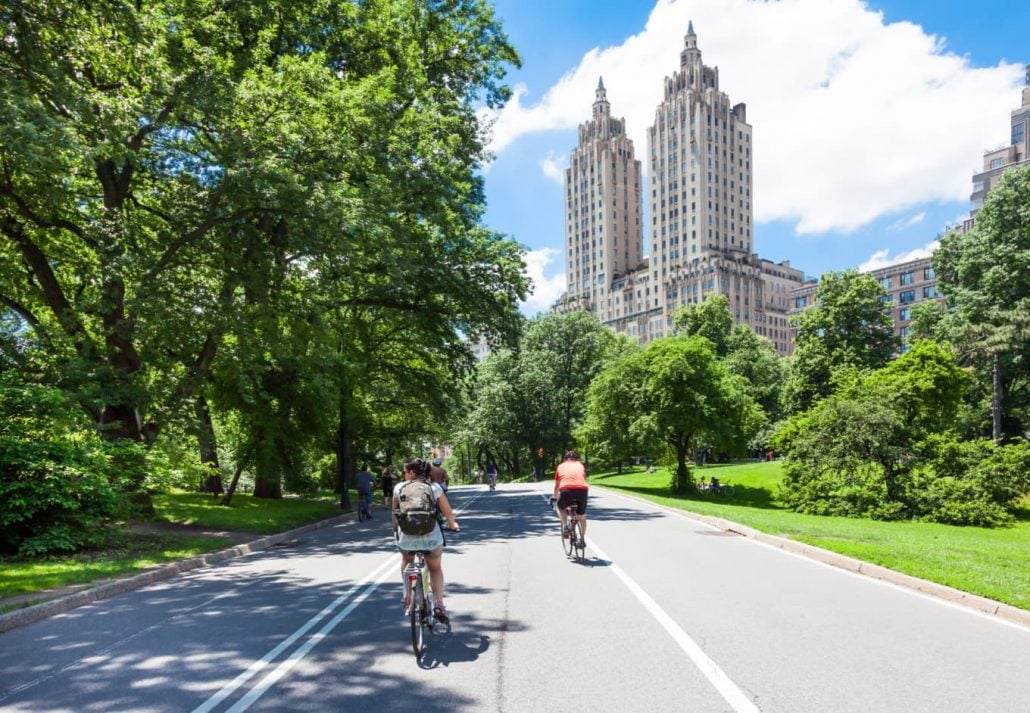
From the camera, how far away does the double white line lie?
190 inches

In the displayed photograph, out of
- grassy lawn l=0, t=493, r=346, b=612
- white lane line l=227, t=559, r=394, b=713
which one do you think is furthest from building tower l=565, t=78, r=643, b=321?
white lane line l=227, t=559, r=394, b=713

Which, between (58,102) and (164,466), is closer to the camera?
(58,102)

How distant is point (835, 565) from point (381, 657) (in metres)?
8.09

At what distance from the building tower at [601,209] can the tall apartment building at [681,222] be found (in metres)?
0.28

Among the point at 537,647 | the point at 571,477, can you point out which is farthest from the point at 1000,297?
the point at 537,647

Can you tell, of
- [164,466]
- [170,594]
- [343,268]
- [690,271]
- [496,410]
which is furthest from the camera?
[690,271]

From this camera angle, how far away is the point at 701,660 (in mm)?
5566

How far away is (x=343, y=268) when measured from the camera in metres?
18.0

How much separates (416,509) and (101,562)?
7.88 m

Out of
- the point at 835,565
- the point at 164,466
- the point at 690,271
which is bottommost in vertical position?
the point at 835,565

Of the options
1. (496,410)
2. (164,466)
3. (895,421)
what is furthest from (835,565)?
(496,410)

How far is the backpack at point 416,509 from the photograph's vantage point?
6.36 metres

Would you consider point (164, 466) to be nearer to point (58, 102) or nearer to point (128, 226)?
point (128, 226)

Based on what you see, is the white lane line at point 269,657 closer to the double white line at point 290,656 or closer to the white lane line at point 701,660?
the double white line at point 290,656
